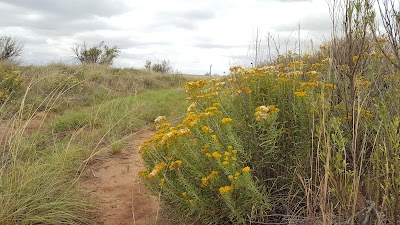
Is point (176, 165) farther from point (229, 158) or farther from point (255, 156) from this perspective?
point (255, 156)

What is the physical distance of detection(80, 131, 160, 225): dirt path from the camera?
330 centimetres

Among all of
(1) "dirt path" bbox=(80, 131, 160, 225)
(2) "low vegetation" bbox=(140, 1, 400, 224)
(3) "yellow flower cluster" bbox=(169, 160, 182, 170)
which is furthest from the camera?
(1) "dirt path" bbox=(80, 131, 160, 225)

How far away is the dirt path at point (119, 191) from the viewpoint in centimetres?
330

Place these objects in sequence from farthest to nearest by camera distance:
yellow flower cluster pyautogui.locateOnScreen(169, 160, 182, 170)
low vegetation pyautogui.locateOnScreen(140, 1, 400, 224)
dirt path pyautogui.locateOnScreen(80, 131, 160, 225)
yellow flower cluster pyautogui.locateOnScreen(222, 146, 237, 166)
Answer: dirt path pyautogui.locateOnScreen(80, 131, 160, 225)
yellow flower cluster pyautogui.locateOnScreen(169, 160, 182, 170)
low vegetation pyautogui.locateOnScreen(140, 1, 400, 224)
yellow flower cluster pyautogui.locateOnScreen(222, 146, 237, 166)

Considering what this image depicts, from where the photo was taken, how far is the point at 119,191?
12.8 feet

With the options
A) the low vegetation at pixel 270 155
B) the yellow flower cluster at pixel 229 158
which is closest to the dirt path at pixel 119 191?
the low vegetation at pixel 270 155

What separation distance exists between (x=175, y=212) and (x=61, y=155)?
1.64 meters

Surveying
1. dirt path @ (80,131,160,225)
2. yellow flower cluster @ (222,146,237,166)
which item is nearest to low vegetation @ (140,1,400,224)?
yellow flower cluster @ (222,146,237,166)

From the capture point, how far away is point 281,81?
312cm

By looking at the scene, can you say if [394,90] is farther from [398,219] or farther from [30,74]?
[30,74]

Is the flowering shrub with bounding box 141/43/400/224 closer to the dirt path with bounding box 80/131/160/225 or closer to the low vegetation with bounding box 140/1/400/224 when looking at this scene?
the low vegetation with bounding box 140/1/400/224

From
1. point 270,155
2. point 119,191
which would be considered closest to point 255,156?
point 270,155

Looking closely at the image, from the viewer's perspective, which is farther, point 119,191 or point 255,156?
point 119,191

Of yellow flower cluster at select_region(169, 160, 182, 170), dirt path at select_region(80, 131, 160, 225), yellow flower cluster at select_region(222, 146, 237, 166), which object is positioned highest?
yellow flower cluster at select_region(222, 146, 237, 166)
